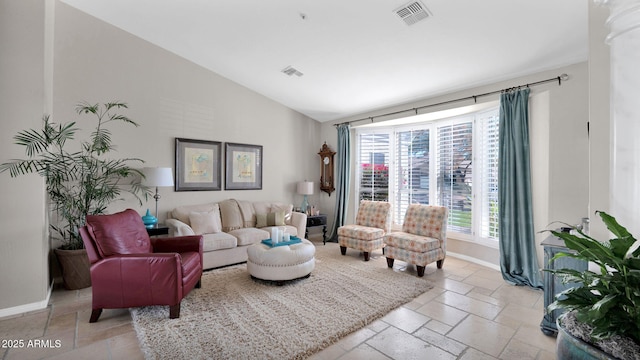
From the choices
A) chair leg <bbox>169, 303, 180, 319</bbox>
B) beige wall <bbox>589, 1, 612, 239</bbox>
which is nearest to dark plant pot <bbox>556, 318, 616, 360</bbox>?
beige wall <bbox>589, 1, 612, 239</bbox>

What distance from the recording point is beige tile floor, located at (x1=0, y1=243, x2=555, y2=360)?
82.6 inches

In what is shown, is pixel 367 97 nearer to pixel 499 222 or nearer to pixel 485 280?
pixel 499 222

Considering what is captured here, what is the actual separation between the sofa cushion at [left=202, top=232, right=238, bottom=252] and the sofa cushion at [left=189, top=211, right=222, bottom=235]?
0.15m

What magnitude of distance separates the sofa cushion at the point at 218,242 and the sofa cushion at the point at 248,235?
109mm

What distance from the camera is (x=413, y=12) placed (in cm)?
273

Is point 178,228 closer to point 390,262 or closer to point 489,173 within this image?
point 390,262

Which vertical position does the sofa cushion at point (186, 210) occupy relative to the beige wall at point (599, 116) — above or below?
below

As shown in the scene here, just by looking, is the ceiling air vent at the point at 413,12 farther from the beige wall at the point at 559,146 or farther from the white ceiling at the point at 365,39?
the beige wall at the point at 559,146

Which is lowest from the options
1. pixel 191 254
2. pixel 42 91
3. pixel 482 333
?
pixel 482 333

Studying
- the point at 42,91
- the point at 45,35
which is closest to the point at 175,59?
the point at 45,35

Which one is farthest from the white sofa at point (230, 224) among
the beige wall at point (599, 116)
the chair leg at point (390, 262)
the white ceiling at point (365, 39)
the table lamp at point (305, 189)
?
the beige wall at point (599, 116)

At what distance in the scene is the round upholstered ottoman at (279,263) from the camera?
10.8ft

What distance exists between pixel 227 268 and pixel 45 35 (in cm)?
331

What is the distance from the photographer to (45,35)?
2879 mm
